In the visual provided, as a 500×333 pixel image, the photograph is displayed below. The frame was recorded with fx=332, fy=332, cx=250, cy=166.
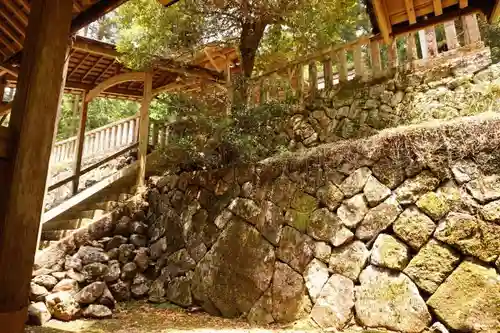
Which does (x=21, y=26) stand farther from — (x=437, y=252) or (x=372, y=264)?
(x=437, y=252)

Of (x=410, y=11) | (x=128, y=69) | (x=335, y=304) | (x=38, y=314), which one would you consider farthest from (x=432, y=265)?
(x=128, y=69)

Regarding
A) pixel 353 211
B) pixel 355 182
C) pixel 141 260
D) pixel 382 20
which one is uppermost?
pixel 382 20

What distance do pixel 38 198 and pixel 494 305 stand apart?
416cm

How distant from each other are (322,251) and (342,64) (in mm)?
3947

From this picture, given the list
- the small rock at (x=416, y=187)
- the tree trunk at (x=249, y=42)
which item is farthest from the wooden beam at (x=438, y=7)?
the tree trunk at (x=249, y=42)

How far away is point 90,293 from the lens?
531 cm

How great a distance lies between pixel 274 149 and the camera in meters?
6.27

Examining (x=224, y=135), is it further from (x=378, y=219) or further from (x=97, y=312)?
(x=97, y=312)

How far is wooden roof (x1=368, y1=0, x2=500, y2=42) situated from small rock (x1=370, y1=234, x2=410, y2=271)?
8.00 ft

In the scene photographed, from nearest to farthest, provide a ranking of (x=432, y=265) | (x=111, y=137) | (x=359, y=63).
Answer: (x=432, y=265)
(x=359, y=63)
(x=111, y=137)

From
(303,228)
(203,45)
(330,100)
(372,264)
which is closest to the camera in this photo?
(372,264)

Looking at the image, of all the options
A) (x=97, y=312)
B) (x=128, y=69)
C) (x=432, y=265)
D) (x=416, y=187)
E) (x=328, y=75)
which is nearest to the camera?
(x=432, y=265)

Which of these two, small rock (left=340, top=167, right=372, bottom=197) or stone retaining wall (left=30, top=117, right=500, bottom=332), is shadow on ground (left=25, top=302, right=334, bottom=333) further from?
small rock (left=340, top=167, right=372, bottom=197)

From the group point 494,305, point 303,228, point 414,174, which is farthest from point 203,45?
point 494,305
